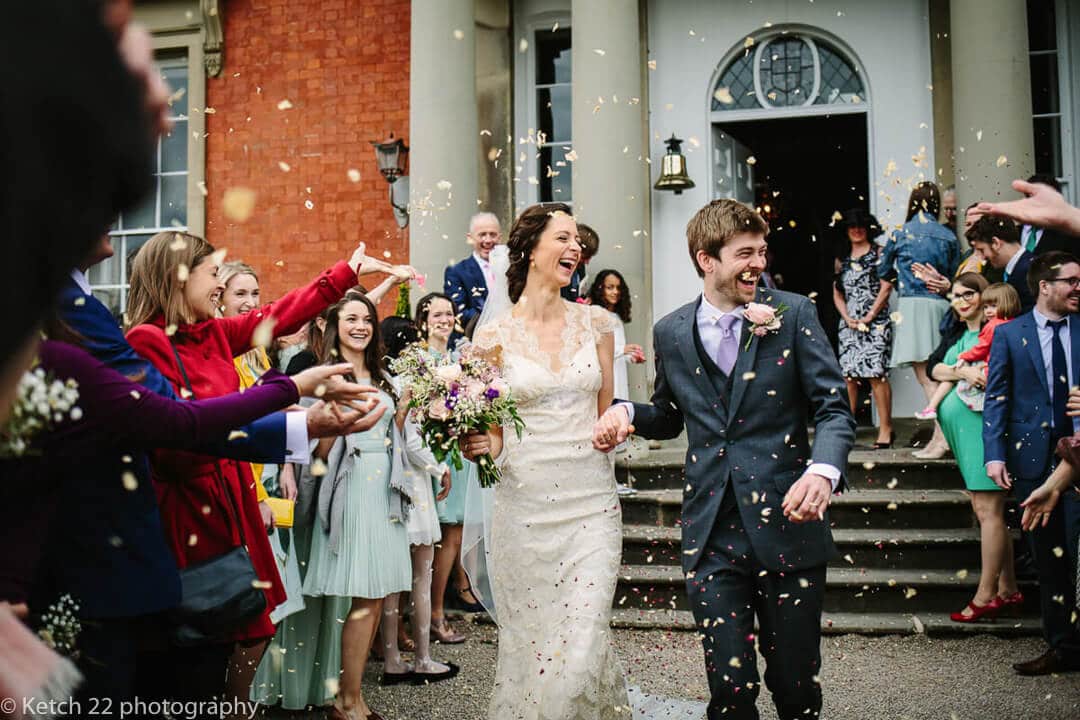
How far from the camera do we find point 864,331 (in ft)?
31.2

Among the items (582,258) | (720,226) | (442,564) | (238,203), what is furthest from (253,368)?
(238,203)

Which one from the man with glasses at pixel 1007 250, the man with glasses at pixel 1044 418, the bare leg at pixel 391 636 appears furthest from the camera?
the man with glasses at pixel 1007 250

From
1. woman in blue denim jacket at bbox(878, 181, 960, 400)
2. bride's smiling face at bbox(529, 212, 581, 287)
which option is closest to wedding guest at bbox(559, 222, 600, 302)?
woman in blue denim jacket at bbox(878, 181, 960, 400)

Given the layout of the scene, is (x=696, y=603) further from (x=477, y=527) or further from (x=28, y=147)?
(x=28, y=147)

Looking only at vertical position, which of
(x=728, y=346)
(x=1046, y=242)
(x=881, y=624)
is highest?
(x=1046, y=242)

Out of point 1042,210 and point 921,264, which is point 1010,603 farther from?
point 1042,210

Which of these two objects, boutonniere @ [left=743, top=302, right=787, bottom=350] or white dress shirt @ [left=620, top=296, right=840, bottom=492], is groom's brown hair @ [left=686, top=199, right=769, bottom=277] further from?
boutonniere @ [left=743, top=302, right=787, bottom=350]

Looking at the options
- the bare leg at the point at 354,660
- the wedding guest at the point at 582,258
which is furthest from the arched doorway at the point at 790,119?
the bare leg at the point at 354,660

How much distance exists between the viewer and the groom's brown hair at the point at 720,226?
14.1 ft

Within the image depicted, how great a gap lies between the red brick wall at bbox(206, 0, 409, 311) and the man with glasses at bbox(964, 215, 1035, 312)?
6.71 m

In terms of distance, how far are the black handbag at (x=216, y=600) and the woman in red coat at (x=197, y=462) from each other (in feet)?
0.28

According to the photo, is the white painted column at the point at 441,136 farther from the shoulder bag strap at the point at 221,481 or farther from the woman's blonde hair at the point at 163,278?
the shoulder bag strap at the point at 221,481

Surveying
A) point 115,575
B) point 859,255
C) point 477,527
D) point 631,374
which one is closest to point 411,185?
point 631,374

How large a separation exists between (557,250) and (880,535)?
167 inches
